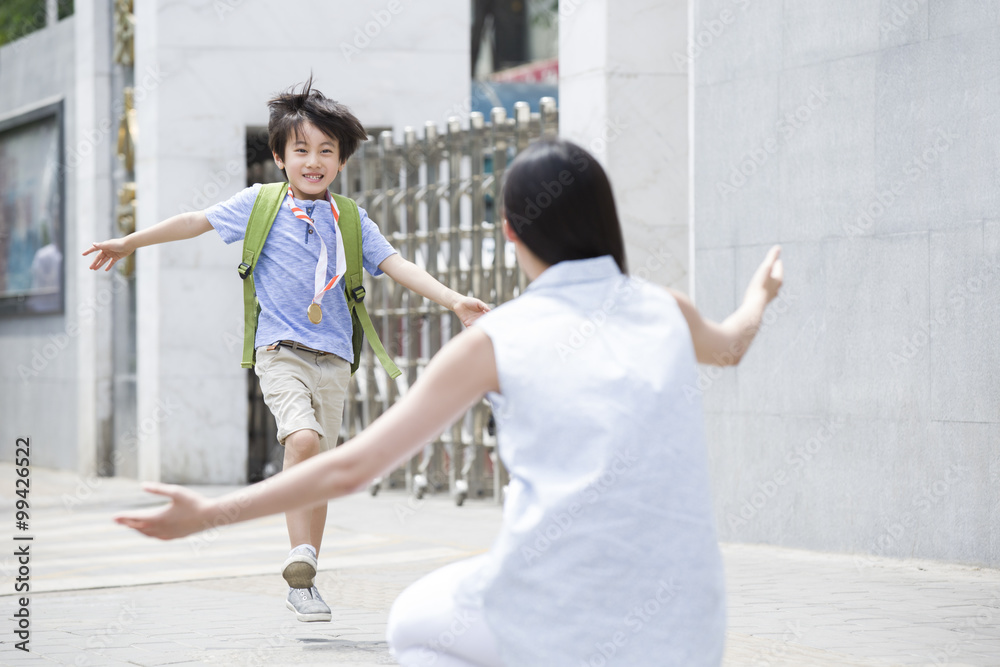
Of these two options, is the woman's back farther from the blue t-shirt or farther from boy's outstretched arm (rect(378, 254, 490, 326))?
the blue t-shirt

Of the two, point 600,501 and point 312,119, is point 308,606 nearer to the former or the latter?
point 312,119

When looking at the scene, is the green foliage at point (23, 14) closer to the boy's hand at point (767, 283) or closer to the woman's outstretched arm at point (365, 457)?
the boy's hand at point (767, 283)

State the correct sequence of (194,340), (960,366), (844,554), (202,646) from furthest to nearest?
(194,340)
(844,554)
(960,366)
(202,646)

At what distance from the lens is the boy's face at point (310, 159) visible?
4.98m

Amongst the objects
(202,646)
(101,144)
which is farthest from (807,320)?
(101,144)

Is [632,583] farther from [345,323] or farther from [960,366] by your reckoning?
[960,366]

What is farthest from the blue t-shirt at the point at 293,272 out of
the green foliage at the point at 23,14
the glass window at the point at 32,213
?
the green foliage at the point at 23,14

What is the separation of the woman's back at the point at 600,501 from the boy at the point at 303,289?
270cm

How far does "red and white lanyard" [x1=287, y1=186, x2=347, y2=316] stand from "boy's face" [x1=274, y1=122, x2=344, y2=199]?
0.07 meters

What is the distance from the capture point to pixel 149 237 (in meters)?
4.63

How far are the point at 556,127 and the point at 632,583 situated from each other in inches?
283

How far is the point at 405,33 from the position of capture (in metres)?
11.9

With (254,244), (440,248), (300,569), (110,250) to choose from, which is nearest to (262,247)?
(254,244)

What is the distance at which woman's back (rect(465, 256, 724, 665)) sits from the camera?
2113 mm
